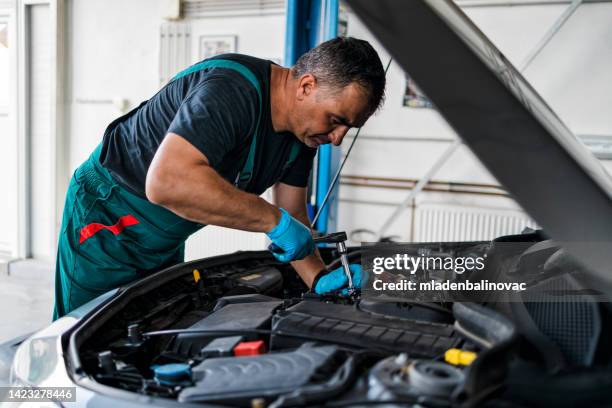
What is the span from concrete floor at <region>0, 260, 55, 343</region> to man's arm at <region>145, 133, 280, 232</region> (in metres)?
2.44

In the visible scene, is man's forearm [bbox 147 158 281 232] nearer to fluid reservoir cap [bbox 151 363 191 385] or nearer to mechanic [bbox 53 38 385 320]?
mechanic [bbox 53 38 385 320]

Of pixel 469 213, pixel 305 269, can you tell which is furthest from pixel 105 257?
pixel 469 213

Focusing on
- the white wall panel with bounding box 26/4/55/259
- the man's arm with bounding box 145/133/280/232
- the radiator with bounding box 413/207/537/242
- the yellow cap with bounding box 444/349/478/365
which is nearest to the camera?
the yellow cap with bounding box 444/349/478/365

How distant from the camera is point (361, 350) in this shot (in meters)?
0.99

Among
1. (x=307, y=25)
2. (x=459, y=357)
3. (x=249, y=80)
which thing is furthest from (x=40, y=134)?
(x=459, y=357)

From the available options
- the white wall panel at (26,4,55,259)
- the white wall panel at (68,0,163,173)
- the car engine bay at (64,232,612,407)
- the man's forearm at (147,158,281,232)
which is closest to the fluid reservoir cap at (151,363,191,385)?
the car engine bay at (64,232,612,407)

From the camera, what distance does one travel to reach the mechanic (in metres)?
1.29

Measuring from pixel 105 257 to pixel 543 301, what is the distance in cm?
130

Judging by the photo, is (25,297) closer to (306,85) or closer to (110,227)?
(110,227)

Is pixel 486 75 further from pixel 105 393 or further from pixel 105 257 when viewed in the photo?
pixel 105 257

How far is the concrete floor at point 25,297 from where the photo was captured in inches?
143

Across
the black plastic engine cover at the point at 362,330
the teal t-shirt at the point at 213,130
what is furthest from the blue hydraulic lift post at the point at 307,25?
the black plastic engine cover at the point at 362,330

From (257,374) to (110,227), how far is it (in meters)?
1.00

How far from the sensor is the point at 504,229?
13.4 feet
